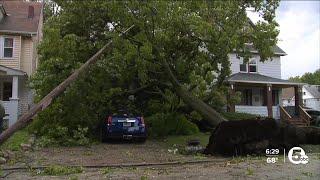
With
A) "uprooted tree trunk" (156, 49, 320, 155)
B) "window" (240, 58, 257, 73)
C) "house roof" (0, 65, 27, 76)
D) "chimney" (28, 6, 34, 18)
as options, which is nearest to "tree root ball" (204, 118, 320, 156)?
"uprooted tree trunk" (156, 49, 320, 155)

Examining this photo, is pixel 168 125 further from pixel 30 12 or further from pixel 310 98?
pixel 310 98

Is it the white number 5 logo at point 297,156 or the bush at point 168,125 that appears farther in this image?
the bush at point 168,125

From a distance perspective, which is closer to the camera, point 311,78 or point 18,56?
point 18,56

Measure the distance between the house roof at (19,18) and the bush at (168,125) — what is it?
10.8 metres

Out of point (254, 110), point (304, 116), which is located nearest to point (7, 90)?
point (254, 110)

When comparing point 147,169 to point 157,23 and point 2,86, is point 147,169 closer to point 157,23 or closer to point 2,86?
point 157,23

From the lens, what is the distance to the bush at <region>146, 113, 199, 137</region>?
953 inches

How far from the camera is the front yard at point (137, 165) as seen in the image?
11.8m

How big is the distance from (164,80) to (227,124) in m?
5.67

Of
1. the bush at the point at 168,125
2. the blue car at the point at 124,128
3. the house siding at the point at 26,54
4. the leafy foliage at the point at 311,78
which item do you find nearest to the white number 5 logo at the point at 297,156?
the blue car at the point at 124,128

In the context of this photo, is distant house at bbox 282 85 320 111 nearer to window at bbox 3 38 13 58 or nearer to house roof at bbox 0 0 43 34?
house roof at bbox 0 0 43 34

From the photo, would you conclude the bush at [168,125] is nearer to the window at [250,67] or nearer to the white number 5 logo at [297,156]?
the white number 5 logo at [297,156]

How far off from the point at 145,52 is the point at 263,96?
2312 centimetres

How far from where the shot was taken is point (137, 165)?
14109 mm
